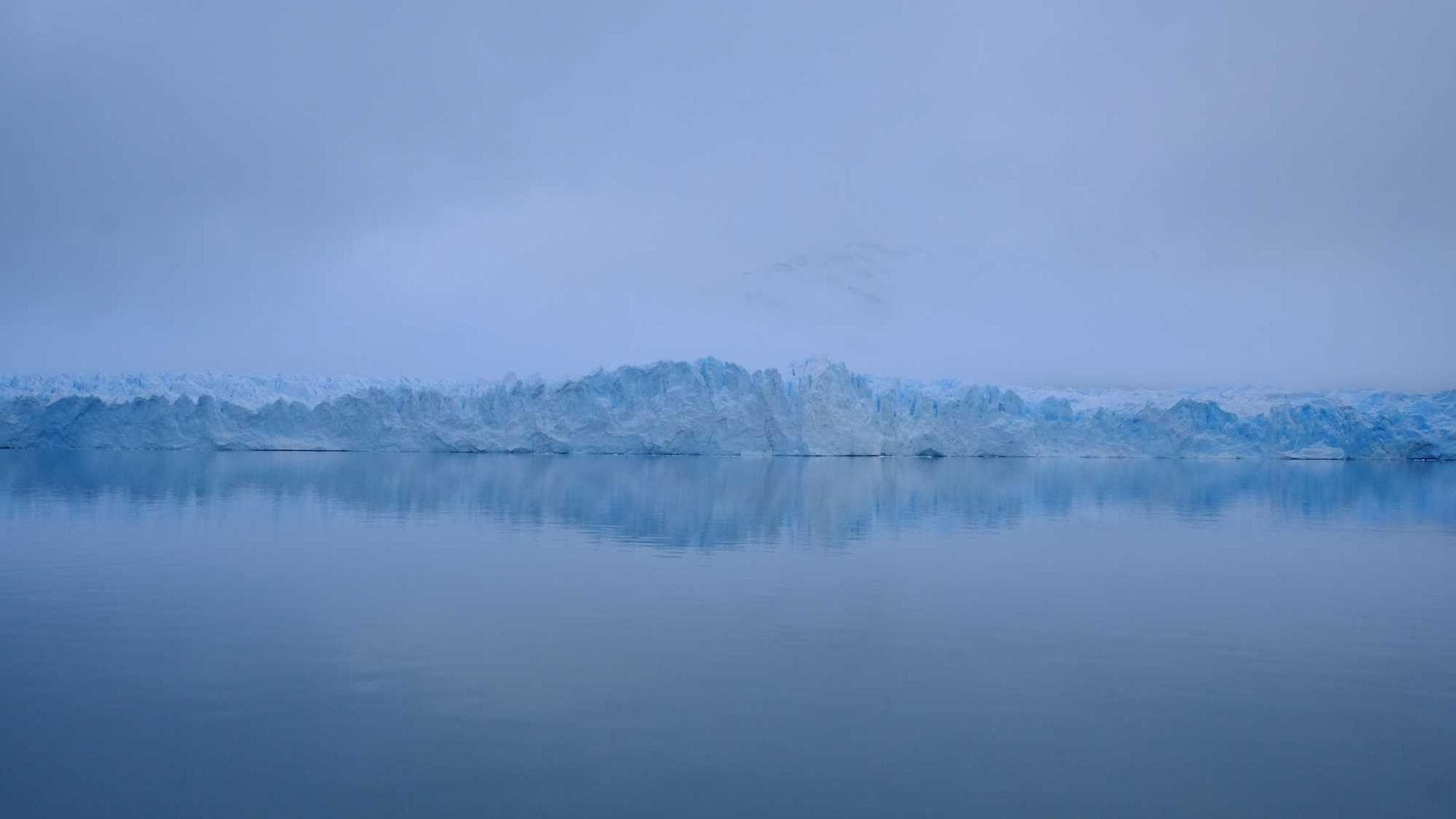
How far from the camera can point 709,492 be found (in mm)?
16344

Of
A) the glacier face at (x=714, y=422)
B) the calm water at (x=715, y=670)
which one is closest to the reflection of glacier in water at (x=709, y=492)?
the calm water at (x=715, y=670)

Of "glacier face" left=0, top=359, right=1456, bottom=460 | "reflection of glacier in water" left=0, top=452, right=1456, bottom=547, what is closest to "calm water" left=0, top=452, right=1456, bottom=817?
"reflection of glacier in water" left=0, top=452, right=1456, bottom=547

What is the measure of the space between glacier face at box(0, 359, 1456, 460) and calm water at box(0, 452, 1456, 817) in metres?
20.1

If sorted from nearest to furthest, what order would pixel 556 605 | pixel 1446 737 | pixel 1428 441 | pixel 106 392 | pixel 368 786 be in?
1. pixel 368 786
2. pixel 1446 737
3. pixel 556 605
4. pixel 1428 441
5. pixel 106 392

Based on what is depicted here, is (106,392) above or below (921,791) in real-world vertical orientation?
above

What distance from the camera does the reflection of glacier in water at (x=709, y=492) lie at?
12102 millimetres

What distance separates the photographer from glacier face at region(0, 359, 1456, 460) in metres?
30.8

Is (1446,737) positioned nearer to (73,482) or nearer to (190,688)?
(190,688)

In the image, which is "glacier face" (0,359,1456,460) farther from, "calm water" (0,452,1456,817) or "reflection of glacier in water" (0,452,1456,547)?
"calm water" (0,452,1456,817)

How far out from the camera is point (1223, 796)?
3.35 m

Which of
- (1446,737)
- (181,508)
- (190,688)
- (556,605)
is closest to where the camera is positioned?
(1446,737)

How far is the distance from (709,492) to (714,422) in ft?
48.9

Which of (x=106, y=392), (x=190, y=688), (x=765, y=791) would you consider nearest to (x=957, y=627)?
(x=765, y=791)

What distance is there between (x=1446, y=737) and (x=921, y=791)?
7.33ft
